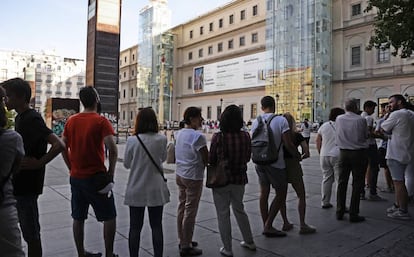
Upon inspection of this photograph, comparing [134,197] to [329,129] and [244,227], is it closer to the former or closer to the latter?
[244,227]

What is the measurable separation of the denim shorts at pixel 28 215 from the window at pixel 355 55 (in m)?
44.8

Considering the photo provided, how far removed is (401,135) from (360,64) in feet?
132

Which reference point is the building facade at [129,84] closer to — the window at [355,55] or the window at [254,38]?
the window at [254,38]

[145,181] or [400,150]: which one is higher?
[400,150]

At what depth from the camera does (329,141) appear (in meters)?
6.79

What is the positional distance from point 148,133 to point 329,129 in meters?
4.17

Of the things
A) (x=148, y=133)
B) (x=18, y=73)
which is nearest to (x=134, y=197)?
(x=148, y=133)

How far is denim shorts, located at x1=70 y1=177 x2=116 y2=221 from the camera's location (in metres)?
3.70

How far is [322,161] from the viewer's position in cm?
685

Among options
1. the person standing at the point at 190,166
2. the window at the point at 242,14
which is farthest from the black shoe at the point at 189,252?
the window at the point at 242,14

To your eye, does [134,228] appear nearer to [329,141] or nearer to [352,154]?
[352,154]

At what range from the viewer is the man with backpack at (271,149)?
4.92 m

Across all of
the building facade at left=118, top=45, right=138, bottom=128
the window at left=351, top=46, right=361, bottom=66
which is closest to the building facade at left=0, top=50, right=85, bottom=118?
the building facade at left=118, top=45, right=138, bottom=128

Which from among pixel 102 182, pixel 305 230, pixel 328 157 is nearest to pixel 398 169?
pixel 328 157
